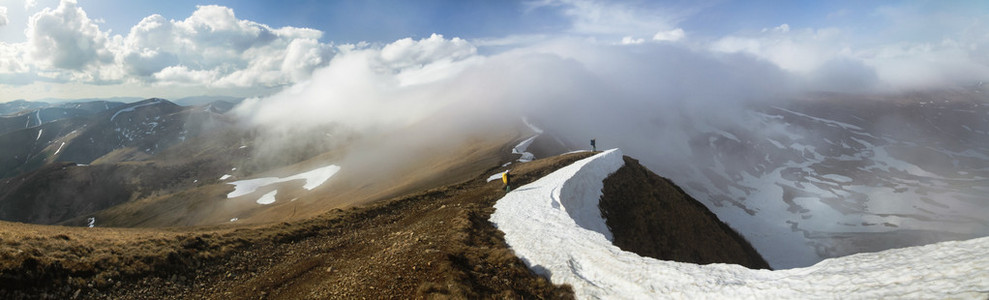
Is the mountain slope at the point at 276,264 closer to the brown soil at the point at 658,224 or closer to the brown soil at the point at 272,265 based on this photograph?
the brown soil at the point at 272,265

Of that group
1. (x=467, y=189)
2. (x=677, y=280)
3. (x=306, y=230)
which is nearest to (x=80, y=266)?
(x=306, y=230)

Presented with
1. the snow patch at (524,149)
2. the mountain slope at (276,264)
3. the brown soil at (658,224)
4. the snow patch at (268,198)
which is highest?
the mountain slope at (276,264)

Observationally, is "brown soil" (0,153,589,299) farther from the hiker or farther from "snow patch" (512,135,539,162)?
"snow patch" (512,135,539,162)

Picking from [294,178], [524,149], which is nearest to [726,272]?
[524,149]

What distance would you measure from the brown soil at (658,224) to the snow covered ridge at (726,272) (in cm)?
812

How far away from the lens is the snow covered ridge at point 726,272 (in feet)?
24.6

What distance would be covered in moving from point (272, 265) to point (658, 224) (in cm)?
2727

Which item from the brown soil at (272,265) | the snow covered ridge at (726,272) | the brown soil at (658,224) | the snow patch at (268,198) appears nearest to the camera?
the snow covered ridge at (726,272)

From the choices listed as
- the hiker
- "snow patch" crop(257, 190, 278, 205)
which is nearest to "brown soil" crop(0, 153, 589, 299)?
the hiker

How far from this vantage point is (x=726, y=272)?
38.1 feet

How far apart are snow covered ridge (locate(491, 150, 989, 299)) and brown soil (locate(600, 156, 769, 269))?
8.12 metres

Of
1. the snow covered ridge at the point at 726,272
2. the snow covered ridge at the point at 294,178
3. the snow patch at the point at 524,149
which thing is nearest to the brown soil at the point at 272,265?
the snow covered ridge at the point at 726,272

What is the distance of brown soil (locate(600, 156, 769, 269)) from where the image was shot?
27594mm

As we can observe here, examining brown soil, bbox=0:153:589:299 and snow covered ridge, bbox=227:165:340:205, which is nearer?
brown soil, bbox=0:153:589:299
